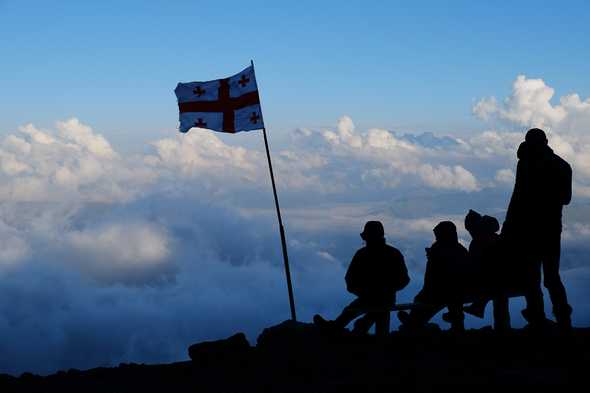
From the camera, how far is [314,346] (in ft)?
35.6

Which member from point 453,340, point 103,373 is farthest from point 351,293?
point 103,373

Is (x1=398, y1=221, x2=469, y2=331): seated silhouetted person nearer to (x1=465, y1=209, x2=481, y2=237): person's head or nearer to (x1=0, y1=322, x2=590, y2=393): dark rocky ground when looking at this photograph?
(x1=465, y1=209, x2=481, y2=237): person's head

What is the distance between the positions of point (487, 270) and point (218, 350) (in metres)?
4.98

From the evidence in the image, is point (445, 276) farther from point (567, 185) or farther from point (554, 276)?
point (567, 185)

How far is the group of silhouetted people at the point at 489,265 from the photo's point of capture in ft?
29.6

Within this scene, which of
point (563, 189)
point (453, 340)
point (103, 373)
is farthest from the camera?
point (103, 373)

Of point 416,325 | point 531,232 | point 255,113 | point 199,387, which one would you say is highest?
point 255,113

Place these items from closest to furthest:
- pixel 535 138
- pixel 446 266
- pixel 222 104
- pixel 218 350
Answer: pixel 535 138 < pixel 446 266 < pixel 222 104 < pixel 218 350

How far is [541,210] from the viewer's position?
29.7ft

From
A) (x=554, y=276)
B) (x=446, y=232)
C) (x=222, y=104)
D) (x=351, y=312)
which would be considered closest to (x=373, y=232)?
(x=446, y=232)

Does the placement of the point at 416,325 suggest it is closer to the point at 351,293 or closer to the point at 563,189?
the point at 351,293

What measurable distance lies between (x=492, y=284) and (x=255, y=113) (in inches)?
189

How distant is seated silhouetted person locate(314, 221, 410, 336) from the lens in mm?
10633

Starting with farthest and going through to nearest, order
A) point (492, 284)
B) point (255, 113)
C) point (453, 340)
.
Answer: point (255, 113) → point (453, 340) → point (492, 284)
